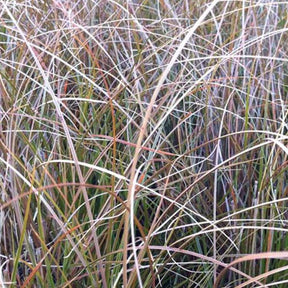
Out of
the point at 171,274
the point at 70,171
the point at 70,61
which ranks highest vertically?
the point at 70,61

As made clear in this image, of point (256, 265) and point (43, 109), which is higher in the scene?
point (43, 109)

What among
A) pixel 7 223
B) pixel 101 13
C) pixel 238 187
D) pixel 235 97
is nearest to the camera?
pixel 7 223

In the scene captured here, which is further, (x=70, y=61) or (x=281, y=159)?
(x=70, y=61)

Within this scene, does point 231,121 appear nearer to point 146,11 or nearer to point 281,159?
point 281,159

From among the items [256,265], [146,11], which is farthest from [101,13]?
[256,265]

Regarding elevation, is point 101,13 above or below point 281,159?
above

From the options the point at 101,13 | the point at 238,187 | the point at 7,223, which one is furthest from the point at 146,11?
the point at 7,223

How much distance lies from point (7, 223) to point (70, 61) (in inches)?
16.3

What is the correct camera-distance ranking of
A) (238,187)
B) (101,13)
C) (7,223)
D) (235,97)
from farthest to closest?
(101,13)
(235,97)
(238,187)
(7,223)

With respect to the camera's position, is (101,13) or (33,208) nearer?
(33,208)

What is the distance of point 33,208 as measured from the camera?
2.54ft

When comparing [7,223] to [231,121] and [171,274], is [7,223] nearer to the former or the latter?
[171,274]

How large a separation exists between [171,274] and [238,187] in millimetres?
178

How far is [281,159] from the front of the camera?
903 mm
